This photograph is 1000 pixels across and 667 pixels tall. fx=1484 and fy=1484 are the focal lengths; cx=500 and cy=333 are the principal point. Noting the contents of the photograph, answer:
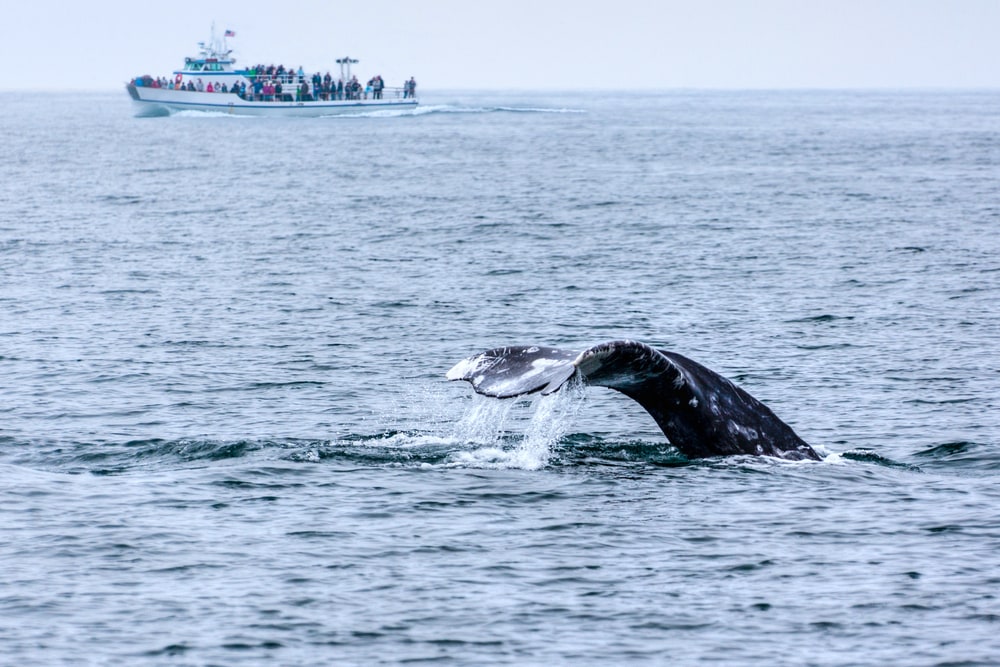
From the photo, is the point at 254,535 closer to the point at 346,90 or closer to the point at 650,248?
the point at 650,248

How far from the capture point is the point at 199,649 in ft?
30.9

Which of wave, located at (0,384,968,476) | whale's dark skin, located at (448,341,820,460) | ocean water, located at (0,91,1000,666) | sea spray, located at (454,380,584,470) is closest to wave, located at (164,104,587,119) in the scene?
ocean water, located at (0,91,1000,666)

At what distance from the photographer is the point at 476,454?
14.5m

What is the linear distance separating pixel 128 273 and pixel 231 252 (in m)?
4.71

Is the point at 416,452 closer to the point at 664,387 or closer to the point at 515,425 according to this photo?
the point at 515,425

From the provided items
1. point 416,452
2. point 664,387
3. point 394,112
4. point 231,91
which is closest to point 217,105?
point 231,91

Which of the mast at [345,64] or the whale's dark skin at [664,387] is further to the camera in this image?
the mast at [345,64]

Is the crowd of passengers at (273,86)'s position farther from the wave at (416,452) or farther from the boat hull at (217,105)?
the wave at (416,452)

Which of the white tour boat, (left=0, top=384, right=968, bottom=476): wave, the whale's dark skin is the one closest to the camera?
the whale's dark skin

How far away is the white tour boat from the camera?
404ft

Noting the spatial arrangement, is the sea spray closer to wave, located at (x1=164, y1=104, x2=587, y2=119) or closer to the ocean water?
the ocean water

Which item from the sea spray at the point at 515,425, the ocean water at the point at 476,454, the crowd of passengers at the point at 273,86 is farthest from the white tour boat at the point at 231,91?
the sea spray at the point at 515,425

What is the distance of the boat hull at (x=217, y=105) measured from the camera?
123500 mm

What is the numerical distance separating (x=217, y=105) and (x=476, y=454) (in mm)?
115241
